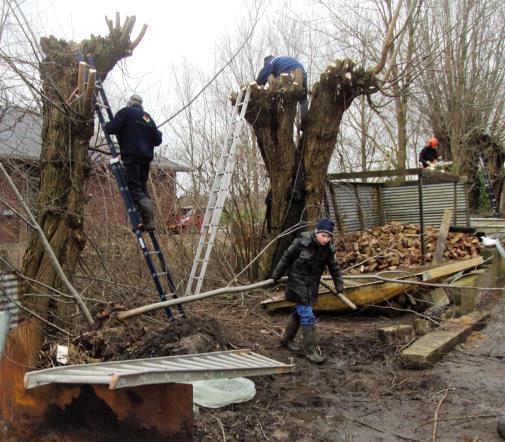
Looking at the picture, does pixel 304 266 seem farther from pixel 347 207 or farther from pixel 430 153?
pixel 430 153

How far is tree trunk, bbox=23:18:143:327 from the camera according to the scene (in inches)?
208

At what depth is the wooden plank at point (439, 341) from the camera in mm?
5852

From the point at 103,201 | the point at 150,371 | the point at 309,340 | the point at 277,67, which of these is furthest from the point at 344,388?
the point at 277,67

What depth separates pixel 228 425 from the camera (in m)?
4.29

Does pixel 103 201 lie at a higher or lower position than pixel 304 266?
higher

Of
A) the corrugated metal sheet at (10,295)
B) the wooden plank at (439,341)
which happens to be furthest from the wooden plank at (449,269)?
the corrugated metal sheet at (10,295)

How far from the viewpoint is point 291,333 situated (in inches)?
259

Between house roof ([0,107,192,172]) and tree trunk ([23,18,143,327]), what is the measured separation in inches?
6.6

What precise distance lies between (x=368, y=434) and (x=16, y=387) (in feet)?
8.74

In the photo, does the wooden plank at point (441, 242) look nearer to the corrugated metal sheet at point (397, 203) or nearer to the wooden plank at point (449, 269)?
the wooden plank at point (449, 269)

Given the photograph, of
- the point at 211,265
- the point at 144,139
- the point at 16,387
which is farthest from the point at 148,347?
the point at 211,265

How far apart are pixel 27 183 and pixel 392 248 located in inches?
244

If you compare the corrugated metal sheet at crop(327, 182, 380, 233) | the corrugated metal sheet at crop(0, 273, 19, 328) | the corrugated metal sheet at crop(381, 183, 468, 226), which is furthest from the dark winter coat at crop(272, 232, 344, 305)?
the corrugated metal sheet at crop(381, 183, 468, 226)

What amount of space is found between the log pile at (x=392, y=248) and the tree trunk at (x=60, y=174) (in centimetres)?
460
